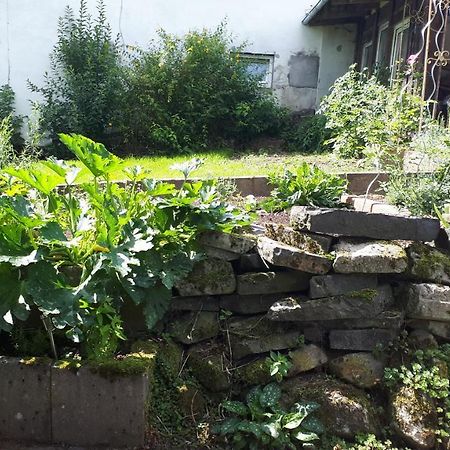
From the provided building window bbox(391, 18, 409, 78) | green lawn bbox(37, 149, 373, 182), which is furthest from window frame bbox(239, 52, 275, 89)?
green lawn bbox(37, 149, 373, 182)

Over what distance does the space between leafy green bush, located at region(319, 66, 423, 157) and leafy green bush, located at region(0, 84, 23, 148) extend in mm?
5145

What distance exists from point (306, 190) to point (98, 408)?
6.32 ft

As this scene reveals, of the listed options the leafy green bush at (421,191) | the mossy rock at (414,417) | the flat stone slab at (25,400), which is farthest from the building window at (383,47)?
the flat stone slab at (25,400)

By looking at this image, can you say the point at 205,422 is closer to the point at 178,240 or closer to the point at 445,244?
the point at 178,240

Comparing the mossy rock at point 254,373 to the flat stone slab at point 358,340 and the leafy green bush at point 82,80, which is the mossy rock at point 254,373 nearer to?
the flat stone slab at point 358,340

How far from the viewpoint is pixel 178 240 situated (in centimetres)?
307

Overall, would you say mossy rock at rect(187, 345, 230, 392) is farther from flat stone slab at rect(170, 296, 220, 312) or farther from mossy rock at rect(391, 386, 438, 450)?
mossy rock at rect(391, 386, 438, 450)

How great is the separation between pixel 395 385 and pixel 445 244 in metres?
0.94

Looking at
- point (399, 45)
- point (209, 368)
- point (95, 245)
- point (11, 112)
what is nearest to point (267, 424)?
point (209, 368)

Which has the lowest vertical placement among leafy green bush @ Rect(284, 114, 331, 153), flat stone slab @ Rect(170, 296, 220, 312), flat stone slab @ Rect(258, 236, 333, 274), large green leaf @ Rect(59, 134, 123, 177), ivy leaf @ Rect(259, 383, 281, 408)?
ivy leaf @ Rect(259, 383, 281, 408)

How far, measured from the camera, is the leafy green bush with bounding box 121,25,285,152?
8.41 metres

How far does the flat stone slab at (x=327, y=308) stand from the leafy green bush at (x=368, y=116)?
201 centimetres

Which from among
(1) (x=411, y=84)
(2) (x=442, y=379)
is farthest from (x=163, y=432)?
(1) (x=411, y=84)

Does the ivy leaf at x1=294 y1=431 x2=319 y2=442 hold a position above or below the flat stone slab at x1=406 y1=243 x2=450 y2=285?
below
